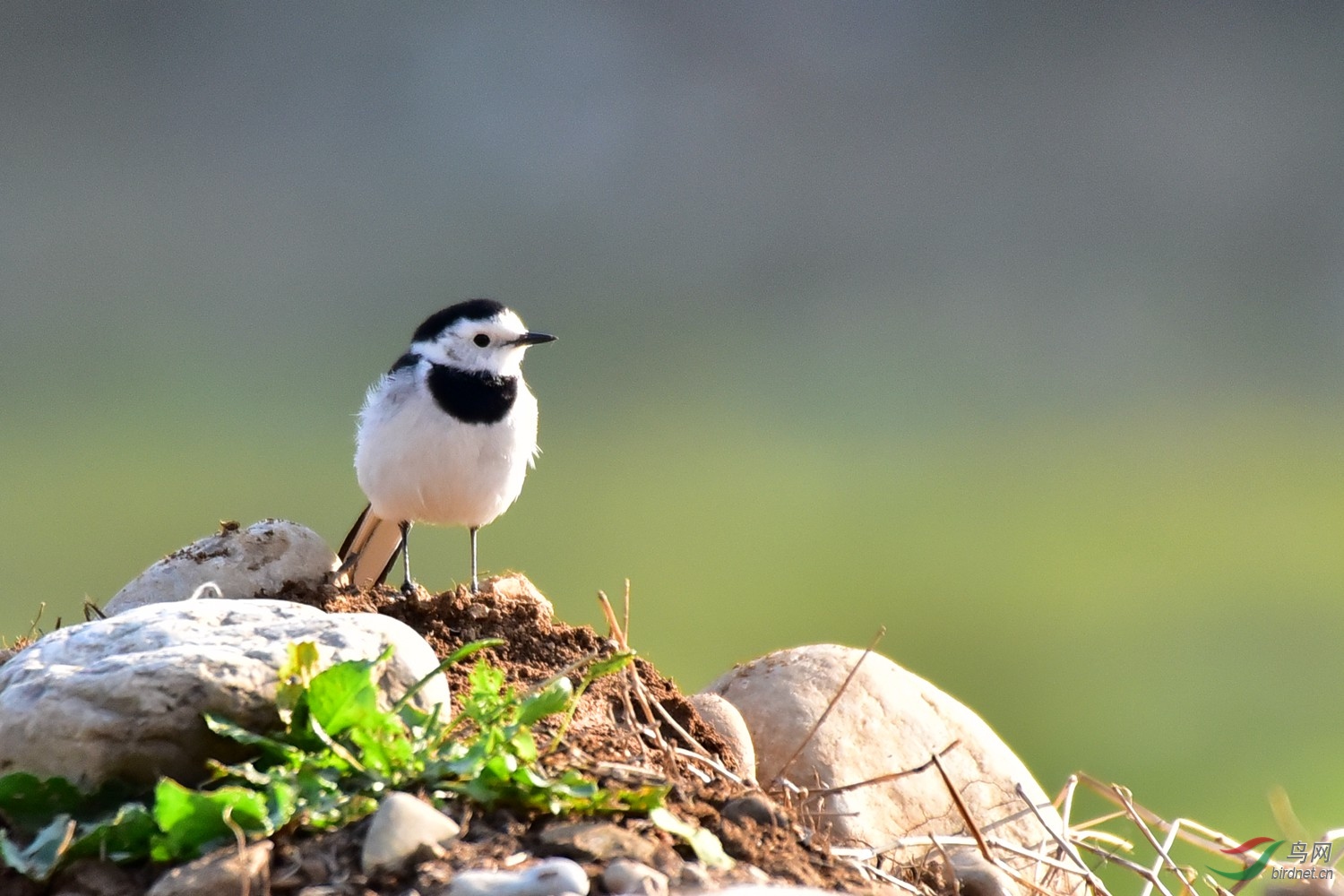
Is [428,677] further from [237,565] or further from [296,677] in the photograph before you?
[237,565]

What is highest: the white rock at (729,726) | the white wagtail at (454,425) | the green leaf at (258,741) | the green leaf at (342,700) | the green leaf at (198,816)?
the white wagtail at (454,425)

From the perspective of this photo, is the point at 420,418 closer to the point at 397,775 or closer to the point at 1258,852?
the point at 397,775

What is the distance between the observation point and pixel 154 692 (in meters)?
3.01

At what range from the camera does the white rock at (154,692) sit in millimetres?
2979

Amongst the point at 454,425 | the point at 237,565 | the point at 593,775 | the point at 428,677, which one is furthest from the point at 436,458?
the point at 593,775

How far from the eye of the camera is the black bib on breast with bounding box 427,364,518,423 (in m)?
5.34

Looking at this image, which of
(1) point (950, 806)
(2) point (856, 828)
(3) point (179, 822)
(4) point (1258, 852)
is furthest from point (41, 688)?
(4) point (1258, 852)

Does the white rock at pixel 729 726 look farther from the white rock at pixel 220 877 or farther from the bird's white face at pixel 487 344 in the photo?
the bird's white face at pixel 487 344

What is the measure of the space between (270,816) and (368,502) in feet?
10.5

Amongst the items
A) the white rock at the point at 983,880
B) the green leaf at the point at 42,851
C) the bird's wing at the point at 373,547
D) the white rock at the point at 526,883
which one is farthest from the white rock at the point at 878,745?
the green leaf at the point at 42,851

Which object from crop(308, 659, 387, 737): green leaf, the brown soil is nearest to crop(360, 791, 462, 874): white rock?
the brown soil

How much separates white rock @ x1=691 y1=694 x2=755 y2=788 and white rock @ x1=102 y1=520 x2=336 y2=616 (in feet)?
5.70

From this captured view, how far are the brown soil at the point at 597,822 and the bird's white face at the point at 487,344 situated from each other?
156 centimetres

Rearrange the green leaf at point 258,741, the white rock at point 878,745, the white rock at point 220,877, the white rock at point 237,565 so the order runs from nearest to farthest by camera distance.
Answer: the white rock at point 220,877
the green leaf at point 258,741
the white rock at point 878,745
the white rock at point 237,565
